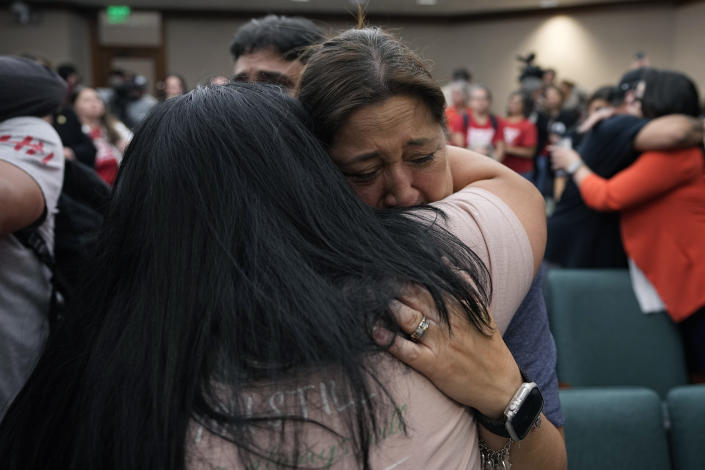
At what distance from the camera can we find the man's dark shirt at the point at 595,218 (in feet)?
8.38

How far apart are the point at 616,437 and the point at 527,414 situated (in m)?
0.99

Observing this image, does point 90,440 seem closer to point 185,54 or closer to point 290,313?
point 290,313

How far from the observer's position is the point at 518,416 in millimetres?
780

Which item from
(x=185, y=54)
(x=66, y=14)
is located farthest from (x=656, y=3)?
(x=66, y=14)

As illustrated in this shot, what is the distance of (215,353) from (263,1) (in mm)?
12410

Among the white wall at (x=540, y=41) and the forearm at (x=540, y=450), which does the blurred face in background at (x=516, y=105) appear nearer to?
the white wall at (x=540, y=41)

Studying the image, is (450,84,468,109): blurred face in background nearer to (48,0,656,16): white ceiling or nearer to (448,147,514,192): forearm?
(48,0,656,16): white ceiling

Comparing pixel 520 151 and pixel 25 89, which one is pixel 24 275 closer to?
pixel 25 89

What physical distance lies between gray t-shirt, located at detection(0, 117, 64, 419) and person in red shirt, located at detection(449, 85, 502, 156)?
192 inches

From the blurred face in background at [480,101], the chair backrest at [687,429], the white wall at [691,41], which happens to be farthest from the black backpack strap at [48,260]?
the white wall at [691,41]

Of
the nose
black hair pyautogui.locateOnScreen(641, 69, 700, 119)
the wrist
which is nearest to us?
the wrist

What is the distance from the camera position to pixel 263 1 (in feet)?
39.4

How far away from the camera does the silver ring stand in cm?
70

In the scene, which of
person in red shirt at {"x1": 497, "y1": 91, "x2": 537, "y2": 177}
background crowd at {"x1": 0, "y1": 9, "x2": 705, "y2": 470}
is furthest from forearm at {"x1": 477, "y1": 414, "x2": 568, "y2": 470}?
person in red shirt at {"x1": 497, "y1": 91, "x2": 537, "y2": 177}
